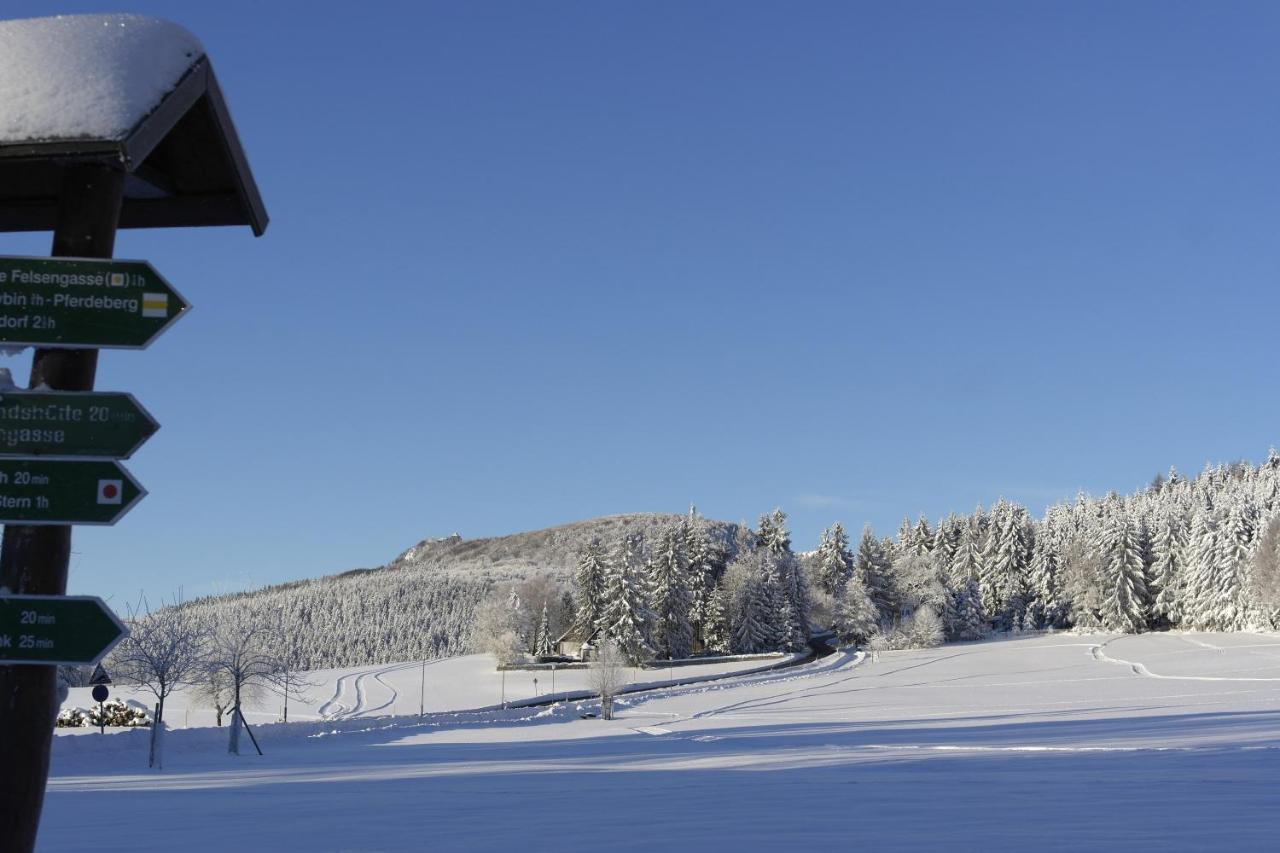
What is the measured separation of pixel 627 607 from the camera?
329ft

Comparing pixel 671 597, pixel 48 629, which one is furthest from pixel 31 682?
pixel 671 597

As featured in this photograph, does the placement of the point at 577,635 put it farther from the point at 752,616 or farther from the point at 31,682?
the point at 31,682

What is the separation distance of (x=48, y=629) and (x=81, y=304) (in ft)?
6.46

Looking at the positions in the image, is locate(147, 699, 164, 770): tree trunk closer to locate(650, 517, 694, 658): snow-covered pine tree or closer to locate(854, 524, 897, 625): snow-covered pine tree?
locate(650, 517, 694, 658): snow-covered pine tree

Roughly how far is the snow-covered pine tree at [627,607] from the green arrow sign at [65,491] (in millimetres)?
94288

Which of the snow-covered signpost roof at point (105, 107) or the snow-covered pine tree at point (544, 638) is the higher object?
the snow-covered pine tree at point (544, 638)

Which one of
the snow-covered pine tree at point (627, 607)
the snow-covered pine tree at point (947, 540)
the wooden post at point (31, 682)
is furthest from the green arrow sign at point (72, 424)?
the snow-covered pine tree at point (947, 540)

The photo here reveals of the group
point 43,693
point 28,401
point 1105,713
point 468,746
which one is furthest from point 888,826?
point 1105,713

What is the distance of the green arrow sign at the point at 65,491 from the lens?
6.14 m

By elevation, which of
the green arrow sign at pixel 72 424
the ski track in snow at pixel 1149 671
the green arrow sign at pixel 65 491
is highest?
the green arrow sign at pixel 72 424

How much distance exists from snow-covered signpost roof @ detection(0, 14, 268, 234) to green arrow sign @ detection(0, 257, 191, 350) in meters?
0.75

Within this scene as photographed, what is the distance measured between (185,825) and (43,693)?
6.65 m

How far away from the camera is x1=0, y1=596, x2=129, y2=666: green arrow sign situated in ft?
20.0

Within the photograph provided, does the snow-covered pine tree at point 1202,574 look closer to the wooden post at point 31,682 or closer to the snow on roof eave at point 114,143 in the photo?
the snow on roof eave at point 114,143
